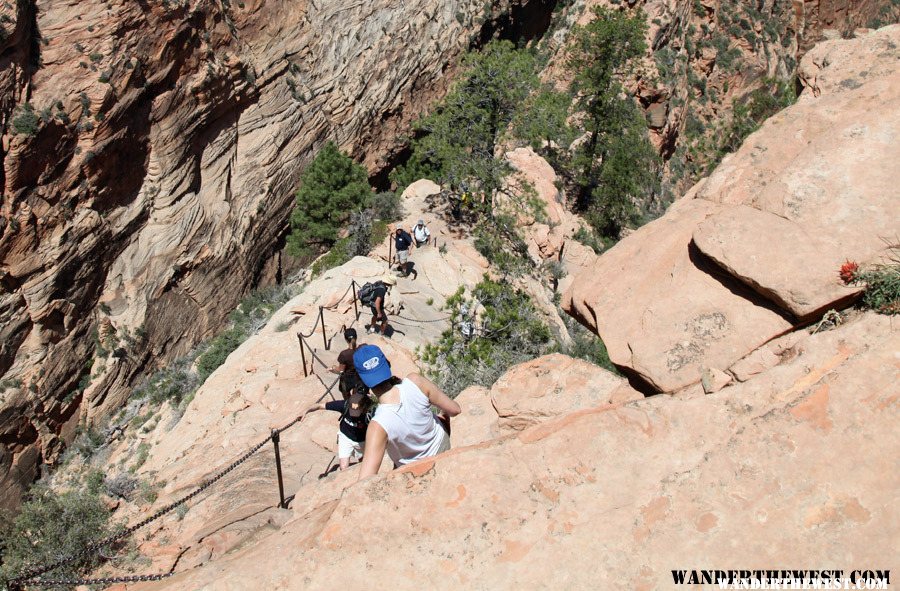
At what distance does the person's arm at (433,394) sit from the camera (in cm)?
446

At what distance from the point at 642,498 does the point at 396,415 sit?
1.60 meters

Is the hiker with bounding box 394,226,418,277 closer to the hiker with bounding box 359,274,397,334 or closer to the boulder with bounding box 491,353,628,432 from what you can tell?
the hiker with bounding box 359,274,397,334

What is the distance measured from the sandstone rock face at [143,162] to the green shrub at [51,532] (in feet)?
40.1

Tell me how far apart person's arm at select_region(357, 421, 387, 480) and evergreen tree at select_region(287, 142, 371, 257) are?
719 inches

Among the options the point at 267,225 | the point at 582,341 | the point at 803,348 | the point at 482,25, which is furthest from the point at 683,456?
the point at 482,25

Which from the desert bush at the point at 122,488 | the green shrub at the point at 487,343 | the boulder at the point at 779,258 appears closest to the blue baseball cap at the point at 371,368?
the boulder at the point at 779,258

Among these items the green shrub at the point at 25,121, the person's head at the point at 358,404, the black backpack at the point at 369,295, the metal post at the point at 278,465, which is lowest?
the black backpack at the point at 369,295

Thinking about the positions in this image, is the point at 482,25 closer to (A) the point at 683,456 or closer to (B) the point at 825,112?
(B) the point at 825,112

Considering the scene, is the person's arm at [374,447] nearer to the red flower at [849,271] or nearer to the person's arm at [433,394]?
the person's arm at [433,394]

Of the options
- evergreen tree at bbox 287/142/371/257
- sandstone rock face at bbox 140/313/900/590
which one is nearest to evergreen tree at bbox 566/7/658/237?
evergreen tree at bbox 287/142/371/257

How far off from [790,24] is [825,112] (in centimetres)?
3916

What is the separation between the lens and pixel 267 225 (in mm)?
26344

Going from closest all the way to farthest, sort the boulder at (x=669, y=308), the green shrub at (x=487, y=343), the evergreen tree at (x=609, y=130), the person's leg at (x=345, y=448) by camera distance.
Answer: the boulder at (x=669, y=308) < the person's leg at (x=345, y=448) < the green shrub at (x=487, y=343) < the evergreen tree at (x=609, y=130)

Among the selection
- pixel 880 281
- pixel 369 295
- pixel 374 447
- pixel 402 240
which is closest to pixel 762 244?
pixel 880 281
